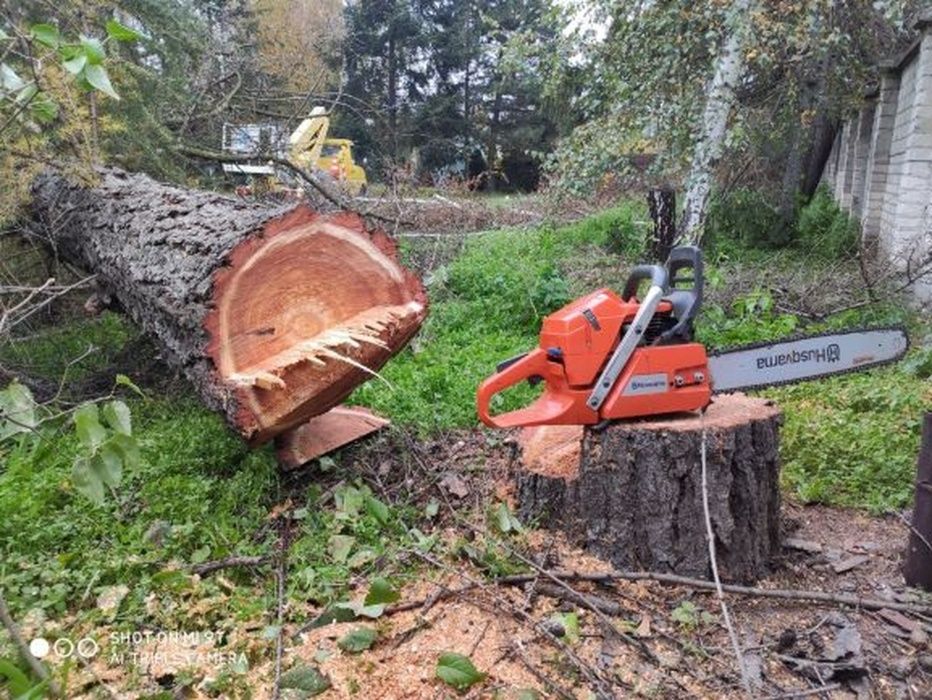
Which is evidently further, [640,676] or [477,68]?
[477,68]

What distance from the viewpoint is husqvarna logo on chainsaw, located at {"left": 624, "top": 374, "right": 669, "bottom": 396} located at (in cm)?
245

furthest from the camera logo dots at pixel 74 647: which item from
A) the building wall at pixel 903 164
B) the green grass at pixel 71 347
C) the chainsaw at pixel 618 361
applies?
the building wall at pixel 903 164

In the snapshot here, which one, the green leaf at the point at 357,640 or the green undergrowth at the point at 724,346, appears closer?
the green leaf at the point at 357,640

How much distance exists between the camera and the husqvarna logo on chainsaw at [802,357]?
8.91 feet

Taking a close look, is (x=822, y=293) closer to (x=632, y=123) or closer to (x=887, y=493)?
(x=632, y=123)

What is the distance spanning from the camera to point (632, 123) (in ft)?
20.8

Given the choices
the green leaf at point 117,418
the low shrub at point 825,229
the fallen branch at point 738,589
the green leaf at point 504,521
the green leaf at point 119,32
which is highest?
the green leaf at point 119,32

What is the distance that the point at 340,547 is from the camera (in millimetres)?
2494

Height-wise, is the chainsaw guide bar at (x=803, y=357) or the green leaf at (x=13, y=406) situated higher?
the green leaf at (x=13, y=406)

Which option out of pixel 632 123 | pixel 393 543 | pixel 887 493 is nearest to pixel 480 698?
pixel 393 543

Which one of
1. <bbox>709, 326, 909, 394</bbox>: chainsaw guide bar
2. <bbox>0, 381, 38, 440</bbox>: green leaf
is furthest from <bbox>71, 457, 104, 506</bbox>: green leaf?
<bbox>709, 326, 909, 394</bbox>: chainsaw guide bar

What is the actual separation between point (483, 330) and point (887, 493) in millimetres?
3274

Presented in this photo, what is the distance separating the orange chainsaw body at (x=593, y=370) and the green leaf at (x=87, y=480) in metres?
1.35

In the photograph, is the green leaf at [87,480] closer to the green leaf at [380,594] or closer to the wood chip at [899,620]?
the green leaf at [380,594]
